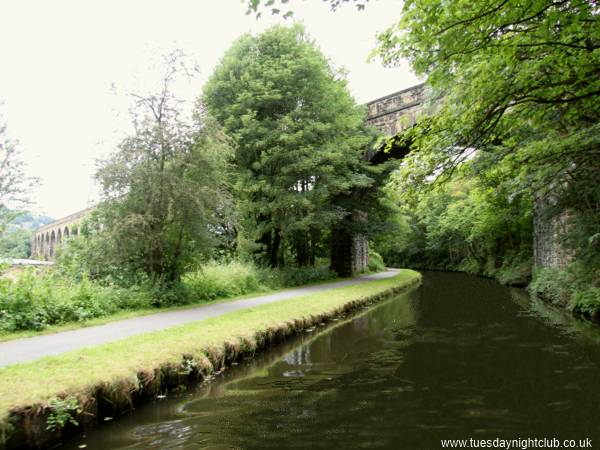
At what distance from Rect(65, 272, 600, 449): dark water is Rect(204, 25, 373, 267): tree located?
8.40 m

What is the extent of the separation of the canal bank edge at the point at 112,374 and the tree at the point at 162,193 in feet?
10.9

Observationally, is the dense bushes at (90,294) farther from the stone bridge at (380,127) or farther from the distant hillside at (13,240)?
the stone bridge at (380,127)

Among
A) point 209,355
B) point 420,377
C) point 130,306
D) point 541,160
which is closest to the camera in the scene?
point 420,377

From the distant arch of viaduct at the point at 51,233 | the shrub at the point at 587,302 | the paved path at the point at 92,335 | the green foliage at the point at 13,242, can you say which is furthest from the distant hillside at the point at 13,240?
the distant arch of viaduct at the point at 51,233

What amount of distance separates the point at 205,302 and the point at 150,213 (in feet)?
8.67

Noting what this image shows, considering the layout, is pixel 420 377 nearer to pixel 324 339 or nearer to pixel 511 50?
pixel 324 339

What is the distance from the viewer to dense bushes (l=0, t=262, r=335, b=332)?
679 centimetres

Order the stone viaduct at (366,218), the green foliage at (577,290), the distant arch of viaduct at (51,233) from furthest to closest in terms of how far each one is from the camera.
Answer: the distant arch of viaduct at (51,233) → the stone viaduct at (366,218) → the green foliage at (577,290)

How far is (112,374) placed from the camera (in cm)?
437

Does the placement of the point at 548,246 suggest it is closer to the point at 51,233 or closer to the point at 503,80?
the point at 503,80

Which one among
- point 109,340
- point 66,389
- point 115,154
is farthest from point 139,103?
point 66,389

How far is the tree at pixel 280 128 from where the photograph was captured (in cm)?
1523

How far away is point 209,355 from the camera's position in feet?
19.0

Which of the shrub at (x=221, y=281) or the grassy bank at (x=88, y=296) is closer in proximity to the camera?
the grassy bank at (x=88, y=296)
